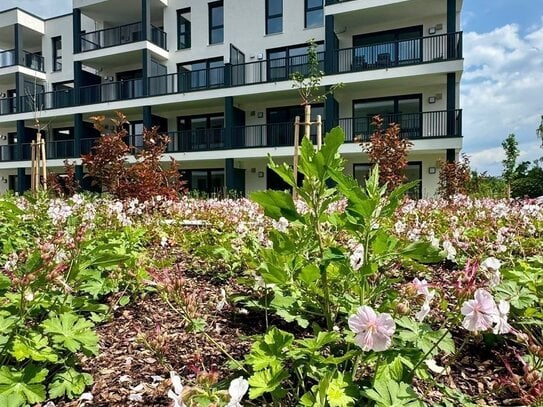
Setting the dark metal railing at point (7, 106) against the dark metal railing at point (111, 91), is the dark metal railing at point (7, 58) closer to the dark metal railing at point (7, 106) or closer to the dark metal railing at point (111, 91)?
the dark metal railing at point (7, 106)

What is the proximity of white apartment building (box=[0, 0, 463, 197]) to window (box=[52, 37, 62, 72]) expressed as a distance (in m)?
0.06

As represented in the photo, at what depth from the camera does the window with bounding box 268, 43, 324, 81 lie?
16.9 metres

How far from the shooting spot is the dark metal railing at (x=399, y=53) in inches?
572

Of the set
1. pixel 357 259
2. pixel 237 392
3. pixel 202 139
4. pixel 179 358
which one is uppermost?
pixel 202 139

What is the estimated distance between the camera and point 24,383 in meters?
1.47

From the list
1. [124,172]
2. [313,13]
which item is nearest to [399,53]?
[313,13]

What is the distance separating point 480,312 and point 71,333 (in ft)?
4.85

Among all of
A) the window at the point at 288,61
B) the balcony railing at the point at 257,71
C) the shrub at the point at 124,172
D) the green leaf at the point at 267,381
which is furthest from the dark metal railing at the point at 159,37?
the green leaf at the point at 267,381

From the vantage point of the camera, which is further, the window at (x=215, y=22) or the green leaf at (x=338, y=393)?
the window at (x=215, y=22)

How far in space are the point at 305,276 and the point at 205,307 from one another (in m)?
1.04

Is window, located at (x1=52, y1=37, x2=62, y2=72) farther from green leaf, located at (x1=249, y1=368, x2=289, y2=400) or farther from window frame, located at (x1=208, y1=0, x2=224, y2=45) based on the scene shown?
green leaf, located at (x1=249, y1=368, x2=289, y2=400)

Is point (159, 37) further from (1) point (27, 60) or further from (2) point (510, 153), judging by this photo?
(2) point (510, 153)

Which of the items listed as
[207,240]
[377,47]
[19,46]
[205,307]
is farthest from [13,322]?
[19,46]

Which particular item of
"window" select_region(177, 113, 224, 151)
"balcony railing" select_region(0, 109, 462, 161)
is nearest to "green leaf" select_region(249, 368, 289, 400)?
"balcony railing" select_region(0, 109, 462, 161)
